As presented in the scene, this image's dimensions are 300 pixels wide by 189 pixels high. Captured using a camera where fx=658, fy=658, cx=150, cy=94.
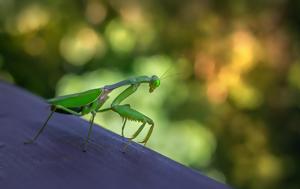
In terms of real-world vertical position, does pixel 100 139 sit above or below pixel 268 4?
below

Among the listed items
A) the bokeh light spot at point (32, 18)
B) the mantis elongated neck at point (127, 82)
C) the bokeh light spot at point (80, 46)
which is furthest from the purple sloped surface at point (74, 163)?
the bokeh light spot at point (80, 46)

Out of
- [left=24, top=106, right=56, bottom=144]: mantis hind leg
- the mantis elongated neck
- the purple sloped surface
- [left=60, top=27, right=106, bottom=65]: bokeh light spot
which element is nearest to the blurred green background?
[left=60, top=27, right=106, bottom=65]: bokeh light spot

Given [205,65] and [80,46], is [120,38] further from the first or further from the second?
[205,65]

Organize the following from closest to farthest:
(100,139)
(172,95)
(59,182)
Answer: (59,182), (100,139), (172,95)

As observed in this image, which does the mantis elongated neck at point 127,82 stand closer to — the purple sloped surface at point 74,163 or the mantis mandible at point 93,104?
the mantis mandible at point 93,104

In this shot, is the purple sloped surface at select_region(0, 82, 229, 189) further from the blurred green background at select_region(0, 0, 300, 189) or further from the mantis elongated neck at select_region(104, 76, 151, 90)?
the blurred green background at select_region(0, 0, 300, 189)

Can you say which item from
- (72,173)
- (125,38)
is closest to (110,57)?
(125,38)

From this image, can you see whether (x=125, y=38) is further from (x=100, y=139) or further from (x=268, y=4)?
(x=100, y=139)
